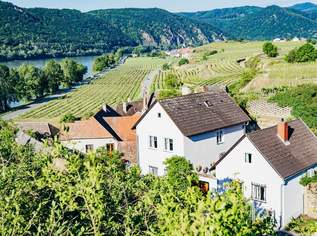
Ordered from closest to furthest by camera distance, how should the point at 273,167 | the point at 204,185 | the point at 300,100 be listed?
the point at 273,167 → the point at 204,185 → the point at 300,100

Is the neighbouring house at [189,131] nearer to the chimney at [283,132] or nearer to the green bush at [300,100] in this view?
the chimney at [283,132]

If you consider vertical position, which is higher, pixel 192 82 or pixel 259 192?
pixel 259 192

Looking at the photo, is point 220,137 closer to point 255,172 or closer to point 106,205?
point 255,172

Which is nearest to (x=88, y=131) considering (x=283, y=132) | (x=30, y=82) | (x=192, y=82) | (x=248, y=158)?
(x=248, y=158)

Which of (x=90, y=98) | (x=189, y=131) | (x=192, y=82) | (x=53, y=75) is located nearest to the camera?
(x=189, y=131)

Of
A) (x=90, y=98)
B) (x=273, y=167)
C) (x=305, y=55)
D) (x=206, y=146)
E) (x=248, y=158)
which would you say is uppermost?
(x=305, y=55)

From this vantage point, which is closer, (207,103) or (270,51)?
→ (207,103)
